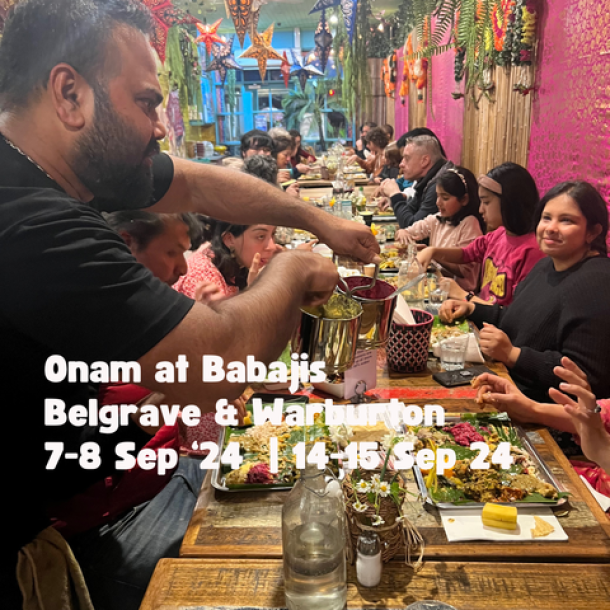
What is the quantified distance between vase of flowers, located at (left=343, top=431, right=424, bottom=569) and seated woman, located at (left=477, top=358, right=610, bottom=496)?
0.56m

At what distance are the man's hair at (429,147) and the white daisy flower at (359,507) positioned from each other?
433cm

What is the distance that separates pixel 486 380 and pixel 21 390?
1342 millimetres

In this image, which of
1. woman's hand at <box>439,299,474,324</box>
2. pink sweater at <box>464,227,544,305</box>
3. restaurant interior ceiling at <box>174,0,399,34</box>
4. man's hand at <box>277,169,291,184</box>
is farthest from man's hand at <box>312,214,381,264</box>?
restaurant interior ceiling at <box>174,0,399,34</box>

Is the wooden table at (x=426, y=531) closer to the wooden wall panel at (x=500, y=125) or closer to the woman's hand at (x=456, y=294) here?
the woman's hand at (x=456, y=294)

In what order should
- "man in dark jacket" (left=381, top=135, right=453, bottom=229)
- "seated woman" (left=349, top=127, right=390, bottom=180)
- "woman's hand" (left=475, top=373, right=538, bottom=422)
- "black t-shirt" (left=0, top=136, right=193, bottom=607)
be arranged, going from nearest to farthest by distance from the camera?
"black t-shirt" (left=0, top=136, right=193, bottom=607), "woman's hand" (left=475, top=373, right=538, bottom=422), "man in dark jacket" (left=381, top=135, right=453, bottom=229), "seated woman" (left=349, top=127, right=390, bottom=180)

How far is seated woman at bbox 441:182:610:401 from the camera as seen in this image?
6.56 ft

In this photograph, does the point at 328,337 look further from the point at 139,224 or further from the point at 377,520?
the point at 139,224

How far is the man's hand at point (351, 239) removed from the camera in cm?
152

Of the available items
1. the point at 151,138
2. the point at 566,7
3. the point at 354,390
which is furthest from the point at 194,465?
the point at 566,7

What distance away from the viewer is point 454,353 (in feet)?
6.45

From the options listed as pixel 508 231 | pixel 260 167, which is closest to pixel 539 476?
pixel 508 231

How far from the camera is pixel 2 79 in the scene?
1046 mm

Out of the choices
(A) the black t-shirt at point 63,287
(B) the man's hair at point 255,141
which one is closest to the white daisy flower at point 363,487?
(A) the black t-shirt at point 63,287

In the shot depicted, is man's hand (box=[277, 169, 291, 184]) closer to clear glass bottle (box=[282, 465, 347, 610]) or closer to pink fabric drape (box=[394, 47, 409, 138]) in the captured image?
pink fabric drape (box=[394, 47, 409, 138])
